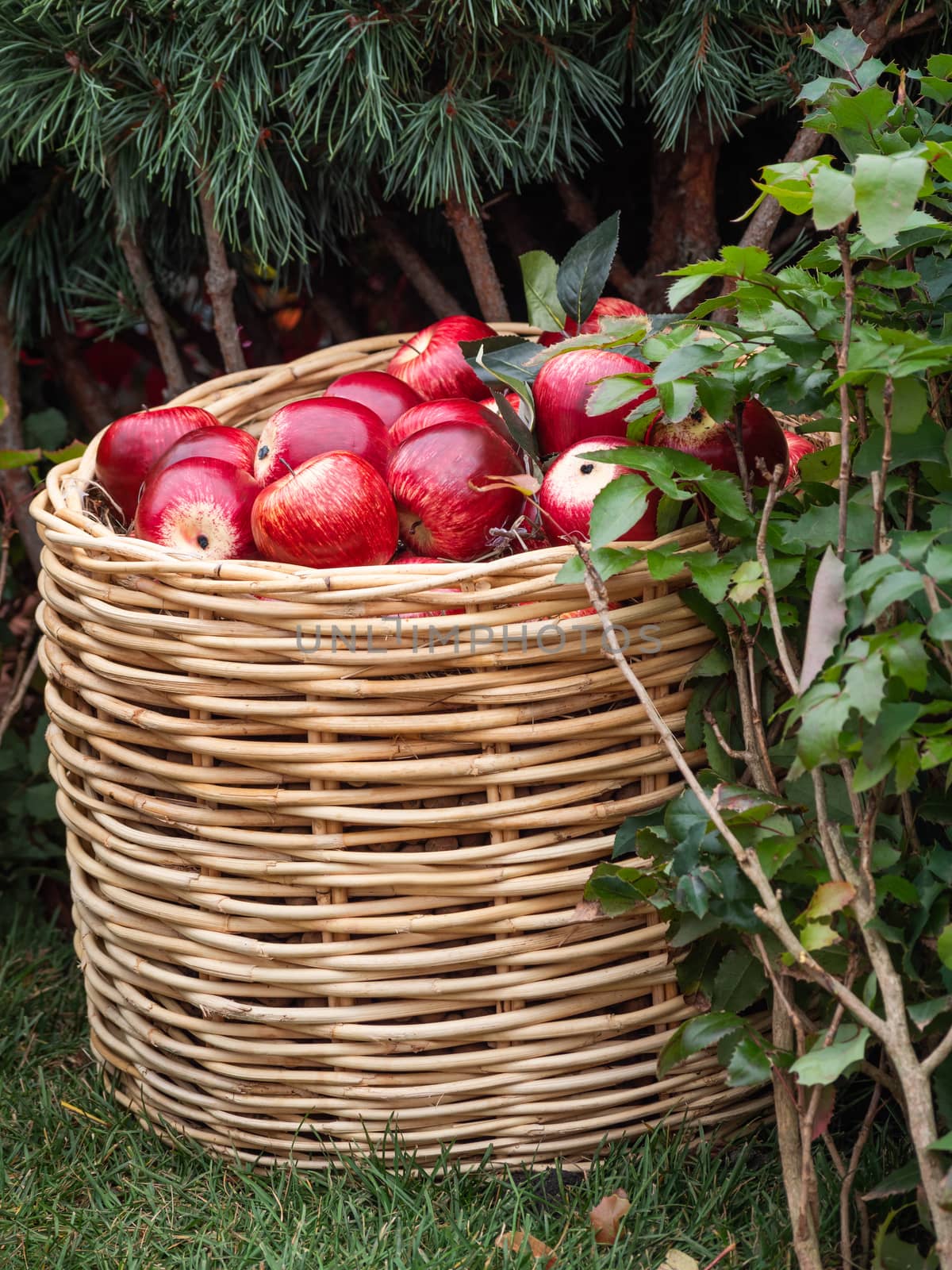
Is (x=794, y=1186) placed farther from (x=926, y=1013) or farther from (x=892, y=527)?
(x=892, y=527)

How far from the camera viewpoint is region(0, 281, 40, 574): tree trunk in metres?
2.18

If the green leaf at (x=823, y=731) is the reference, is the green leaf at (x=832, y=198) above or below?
above

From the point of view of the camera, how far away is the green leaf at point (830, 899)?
93 centimetres

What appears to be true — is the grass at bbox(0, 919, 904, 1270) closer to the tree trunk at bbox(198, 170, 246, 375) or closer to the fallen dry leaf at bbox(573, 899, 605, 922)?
the fallen dry leaf at bbox(573, 899, 605, 922)

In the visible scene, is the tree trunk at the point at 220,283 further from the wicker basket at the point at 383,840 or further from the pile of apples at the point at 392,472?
the wicker basket at the point at 383,840

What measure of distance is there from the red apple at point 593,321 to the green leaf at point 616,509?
46cm

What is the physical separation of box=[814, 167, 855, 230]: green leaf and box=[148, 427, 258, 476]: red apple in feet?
2.59

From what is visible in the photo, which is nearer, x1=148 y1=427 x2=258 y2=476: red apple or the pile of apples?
→ the pile of apples

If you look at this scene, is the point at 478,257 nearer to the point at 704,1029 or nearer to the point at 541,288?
the point at 541,288

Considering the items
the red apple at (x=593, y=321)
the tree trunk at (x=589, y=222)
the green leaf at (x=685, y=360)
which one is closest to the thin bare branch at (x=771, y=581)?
the green leaf at (x=685, y=360)

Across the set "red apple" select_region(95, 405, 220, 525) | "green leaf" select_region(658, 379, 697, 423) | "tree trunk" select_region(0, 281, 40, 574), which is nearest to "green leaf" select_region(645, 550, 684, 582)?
"green leaf" select_region(658, 379, 697, 423)

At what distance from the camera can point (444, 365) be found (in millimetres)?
1605

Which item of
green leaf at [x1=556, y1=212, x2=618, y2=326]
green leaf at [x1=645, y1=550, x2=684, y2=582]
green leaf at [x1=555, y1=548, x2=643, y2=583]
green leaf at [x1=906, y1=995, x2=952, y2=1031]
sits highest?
green leaf at [x1=556, y1=212, x2=618, y2=326]

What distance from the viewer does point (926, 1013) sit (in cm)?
94
